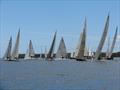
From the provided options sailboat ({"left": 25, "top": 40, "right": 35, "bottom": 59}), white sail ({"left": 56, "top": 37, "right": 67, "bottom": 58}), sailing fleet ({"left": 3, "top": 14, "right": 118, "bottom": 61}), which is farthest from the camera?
sailboat ({"left": 25, "top": 40, "right": 35, "bottom": 59})

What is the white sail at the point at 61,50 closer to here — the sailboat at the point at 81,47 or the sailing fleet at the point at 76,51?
the sailing fleet at the point at 76,51

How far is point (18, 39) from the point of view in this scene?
115062 millimetres

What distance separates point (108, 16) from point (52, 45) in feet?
97.1

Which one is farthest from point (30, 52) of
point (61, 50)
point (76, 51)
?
point (76, 51)

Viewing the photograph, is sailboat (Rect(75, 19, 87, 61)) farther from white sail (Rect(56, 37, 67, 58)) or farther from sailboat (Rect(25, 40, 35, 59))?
sailboat (Rect(25, 40, 35, 59))

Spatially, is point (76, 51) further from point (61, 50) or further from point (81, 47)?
point (61, 50)

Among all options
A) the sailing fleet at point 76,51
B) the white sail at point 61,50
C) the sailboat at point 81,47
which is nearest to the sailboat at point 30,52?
the sailing fleet at point 76,51

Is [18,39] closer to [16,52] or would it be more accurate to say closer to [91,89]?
[16,52]

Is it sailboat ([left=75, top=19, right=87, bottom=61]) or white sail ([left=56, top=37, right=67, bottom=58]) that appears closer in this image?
sailboat ([left=75, top=19, right=87, bottom=61])

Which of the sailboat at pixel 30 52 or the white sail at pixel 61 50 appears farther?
the sailboat at pixel 30 52

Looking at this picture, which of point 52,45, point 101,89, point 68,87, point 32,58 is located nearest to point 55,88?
point 68,87

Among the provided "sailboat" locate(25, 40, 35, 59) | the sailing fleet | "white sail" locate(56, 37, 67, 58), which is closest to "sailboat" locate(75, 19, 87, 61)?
the sailing fleet

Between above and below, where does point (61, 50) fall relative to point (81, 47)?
above

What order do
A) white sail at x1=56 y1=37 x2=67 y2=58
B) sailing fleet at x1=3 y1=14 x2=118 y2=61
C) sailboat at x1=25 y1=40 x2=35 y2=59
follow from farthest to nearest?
1. sailboat at x1=25 y1=40 x2=35 y2=59
2. white sail at x1=56 y1=37 x2=67 y2=58
3. sailing fleet at x1=3 y1=14 x2=118 y2=61
